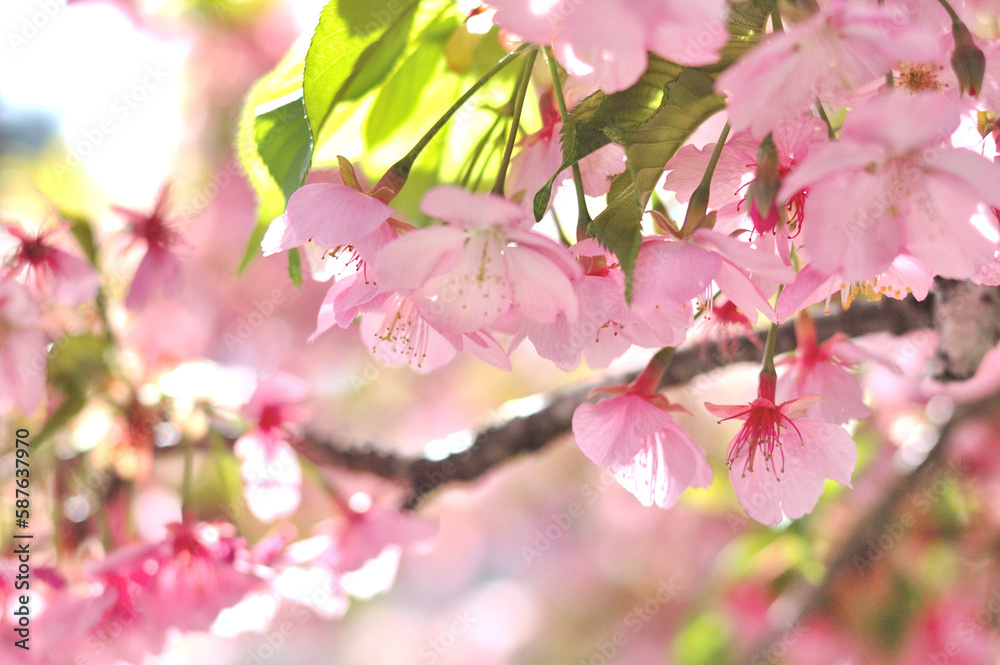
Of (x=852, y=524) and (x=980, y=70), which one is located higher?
(x=980, y=70)

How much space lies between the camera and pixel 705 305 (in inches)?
21.8

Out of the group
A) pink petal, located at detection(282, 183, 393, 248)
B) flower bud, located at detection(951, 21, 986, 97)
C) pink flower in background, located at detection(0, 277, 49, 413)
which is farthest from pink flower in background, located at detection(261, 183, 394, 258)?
pink flower in background, located at detection(0, 277, 49, 413)

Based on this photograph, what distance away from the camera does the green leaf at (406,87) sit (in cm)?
69

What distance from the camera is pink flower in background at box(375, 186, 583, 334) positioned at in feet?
1.38

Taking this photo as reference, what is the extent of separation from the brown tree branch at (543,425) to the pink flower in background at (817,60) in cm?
41

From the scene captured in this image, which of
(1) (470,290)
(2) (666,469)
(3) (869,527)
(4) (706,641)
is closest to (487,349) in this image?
(1) (470,290)

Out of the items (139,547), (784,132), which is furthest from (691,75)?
(139,547)

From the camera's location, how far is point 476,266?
461 millimetres

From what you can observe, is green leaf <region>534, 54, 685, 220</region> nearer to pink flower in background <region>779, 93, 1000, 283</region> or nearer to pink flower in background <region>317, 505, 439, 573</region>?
pink flower in background <region>779, 93, 1000, 283</region>

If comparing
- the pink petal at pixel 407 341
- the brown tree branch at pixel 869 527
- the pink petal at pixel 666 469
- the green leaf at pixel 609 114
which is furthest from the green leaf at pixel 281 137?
the brown tree branch at pixel 869 527

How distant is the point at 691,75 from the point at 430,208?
0.18 meters

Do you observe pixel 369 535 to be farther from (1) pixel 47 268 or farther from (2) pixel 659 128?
(2) pixel 659 128

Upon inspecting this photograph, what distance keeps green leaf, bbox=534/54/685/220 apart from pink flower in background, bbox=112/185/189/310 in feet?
2.13

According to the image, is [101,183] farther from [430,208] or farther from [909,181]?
[909,181]
